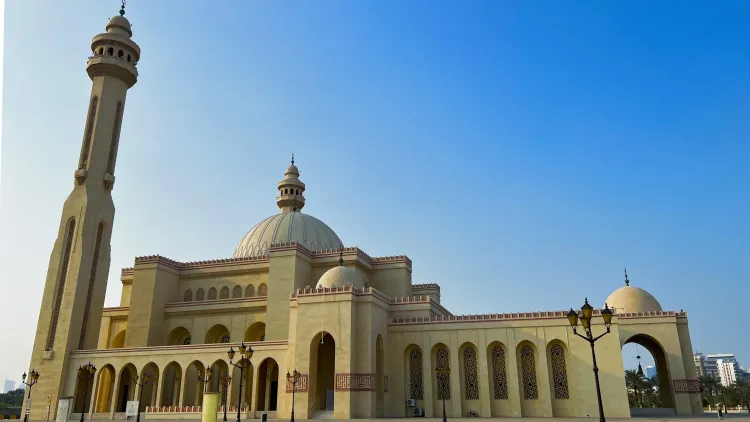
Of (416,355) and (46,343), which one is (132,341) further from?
(416,355)

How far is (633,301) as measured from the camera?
111 feet

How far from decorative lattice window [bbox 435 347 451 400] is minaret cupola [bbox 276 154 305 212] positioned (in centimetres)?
2194

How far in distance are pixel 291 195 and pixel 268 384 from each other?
2032 centimetres

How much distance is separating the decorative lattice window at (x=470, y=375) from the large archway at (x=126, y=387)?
19.0 metres

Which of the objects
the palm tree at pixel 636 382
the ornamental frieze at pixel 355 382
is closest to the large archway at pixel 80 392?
the ornamental frieze at pixel 355 382

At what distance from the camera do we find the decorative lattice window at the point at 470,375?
3016cm

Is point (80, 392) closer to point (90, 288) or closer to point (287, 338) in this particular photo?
point (90, 288)

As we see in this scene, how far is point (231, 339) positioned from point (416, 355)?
1212cm

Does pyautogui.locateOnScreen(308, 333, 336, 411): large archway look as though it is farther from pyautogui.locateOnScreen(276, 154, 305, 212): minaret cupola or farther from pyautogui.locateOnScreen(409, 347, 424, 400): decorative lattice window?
pyautogui.locateOnScreen(276, 154, 305, 212): minaret cupola

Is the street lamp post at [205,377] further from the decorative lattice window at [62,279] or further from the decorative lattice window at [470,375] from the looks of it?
the decorative lattice window at [470,375]

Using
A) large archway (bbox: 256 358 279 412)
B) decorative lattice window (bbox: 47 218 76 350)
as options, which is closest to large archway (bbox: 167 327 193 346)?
large archway (bbox: 256 358 279 412)

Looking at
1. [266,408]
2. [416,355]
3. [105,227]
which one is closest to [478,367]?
[416,355]

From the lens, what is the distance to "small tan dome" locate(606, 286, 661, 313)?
33.5 m

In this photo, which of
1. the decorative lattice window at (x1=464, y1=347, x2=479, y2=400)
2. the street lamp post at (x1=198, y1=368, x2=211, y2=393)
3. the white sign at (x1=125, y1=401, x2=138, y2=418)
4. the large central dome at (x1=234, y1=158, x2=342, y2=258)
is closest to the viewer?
the white sign at (x1=125, y1=401, x2=138, y2=418)
